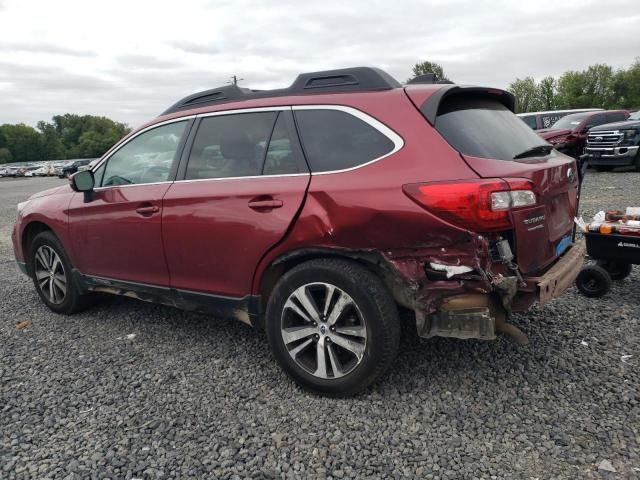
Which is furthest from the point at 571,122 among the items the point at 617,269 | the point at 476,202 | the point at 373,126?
the point at 476,202

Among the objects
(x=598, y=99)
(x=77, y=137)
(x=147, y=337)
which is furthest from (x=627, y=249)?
(x=77, y=137)

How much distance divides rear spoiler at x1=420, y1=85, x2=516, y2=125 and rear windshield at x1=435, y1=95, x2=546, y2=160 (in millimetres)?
31

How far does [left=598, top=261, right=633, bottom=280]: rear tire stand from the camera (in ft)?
15.6

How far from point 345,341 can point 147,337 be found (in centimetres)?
193

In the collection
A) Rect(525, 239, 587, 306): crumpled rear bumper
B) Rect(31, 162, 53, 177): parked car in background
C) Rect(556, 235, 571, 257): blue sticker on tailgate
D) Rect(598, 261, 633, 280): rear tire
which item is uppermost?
Rect(556, 235, 571, 257): blue sticker on tailgate

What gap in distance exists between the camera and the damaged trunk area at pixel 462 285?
104 inches

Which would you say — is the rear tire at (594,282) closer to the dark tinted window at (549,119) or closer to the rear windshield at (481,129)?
the rear windshield at (481,129)

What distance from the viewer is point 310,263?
3.01 meters

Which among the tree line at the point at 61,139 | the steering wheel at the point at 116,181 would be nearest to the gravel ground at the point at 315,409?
the steering wheel at the point at 116,181

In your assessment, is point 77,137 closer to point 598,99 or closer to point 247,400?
point 598,99

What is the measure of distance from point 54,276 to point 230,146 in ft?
7.94

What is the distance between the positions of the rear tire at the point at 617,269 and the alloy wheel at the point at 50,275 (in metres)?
4.86

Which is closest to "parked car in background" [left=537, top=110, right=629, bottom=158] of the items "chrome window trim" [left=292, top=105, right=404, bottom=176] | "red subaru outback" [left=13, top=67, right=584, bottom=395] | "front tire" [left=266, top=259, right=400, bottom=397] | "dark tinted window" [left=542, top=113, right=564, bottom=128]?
"dark tinted window" [left=542, top=113, right=564, bottom=128]

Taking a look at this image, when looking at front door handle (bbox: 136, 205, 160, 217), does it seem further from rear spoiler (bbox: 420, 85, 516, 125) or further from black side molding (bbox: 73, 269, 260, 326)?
rear spoiler (bbox: 420, 85, 516, 125)
